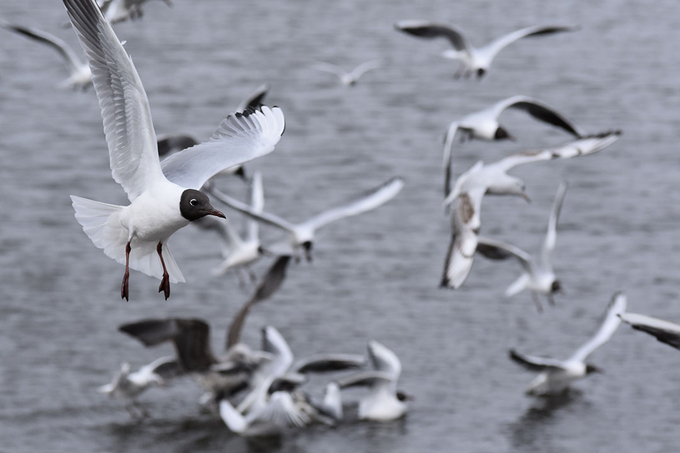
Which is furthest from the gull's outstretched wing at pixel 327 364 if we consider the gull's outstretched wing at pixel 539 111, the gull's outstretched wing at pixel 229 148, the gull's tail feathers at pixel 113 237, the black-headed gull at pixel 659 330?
the gull's tail feathers at pixel 113 237

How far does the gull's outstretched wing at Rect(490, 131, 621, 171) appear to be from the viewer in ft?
38.3

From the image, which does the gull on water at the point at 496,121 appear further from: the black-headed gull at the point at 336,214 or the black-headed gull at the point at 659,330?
the black-headed gull at the point at 659,330

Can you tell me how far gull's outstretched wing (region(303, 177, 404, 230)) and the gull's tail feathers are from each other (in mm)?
5662

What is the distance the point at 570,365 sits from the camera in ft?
46.6

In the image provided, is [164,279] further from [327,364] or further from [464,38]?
[464,38]

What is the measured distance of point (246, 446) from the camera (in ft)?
44.5

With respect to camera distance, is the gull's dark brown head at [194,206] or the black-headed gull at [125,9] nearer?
the gull's dark brown head at [194,206]

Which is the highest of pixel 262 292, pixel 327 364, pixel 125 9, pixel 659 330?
pixel 125 9

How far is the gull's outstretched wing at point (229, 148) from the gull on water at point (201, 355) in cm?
511

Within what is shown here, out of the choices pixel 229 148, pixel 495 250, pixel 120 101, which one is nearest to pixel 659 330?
pixel 229 148

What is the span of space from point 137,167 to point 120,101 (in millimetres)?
394

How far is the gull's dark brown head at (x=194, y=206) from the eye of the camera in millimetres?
6832

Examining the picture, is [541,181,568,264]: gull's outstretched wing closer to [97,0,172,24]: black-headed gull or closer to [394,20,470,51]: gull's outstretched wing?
Answer: [394,20,470,51]: gull's outstretched wing

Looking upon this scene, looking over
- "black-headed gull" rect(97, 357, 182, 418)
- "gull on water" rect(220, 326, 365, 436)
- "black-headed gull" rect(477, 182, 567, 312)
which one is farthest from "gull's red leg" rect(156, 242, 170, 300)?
"black-headed gull" rect(477, 182, 567, 312)
